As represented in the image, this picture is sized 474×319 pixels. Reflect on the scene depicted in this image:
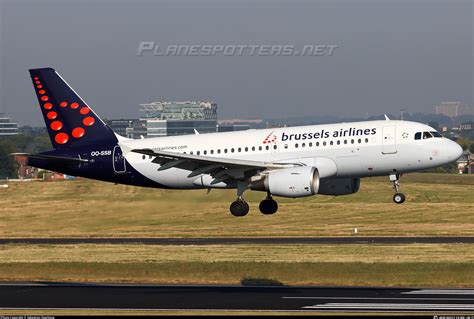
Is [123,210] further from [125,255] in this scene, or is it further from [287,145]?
[287,145]

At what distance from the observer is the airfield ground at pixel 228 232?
45375 millimetres

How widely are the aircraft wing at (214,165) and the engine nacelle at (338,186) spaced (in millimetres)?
2650

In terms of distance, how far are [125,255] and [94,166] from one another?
540cm

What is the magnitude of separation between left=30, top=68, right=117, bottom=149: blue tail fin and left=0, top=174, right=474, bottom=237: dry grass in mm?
5334

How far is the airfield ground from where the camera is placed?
4538 cm

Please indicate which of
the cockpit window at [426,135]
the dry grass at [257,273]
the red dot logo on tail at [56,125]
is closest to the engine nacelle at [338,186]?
the cockpit window at [426,135]

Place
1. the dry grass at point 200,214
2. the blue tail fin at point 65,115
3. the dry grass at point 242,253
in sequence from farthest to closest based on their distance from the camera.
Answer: the dry grass at point 200,214, the blue tail fin at point 65,115, the dry grass at point 242,253

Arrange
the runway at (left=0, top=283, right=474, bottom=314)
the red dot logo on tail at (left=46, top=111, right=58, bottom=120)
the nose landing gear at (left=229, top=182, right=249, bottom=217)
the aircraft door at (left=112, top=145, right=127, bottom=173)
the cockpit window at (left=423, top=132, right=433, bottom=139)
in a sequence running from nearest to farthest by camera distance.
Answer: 1. the runway at (left=0, top=283, right=474, bottom=314)
2. the cockpit window at (left=423, top=132, right=433, bottom=139)
3. the nose landing gear at (left=229, top=182, right=249, bottom=217)
4. the aircraft door at (left=112, top=145, right=127, bottom=173)
5. the red dot logo on tail at (left=46, top=111, right=58, bottom=120)

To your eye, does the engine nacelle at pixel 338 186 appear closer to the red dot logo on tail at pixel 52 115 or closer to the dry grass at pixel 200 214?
the dry grass at pixel 200 214

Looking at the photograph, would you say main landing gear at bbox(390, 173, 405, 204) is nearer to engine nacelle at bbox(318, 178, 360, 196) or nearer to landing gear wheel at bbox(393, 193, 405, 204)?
landing gear wheel at bbox(393, 193, 405, 204)

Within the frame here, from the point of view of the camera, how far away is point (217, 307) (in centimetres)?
3472

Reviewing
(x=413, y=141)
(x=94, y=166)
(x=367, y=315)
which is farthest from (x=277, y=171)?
(x=367, y=315)

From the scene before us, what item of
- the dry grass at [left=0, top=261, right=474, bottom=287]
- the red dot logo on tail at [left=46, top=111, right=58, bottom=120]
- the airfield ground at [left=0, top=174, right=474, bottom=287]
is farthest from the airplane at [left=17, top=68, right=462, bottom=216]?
the dry grass at [left=0, top=261, right=474, bottom=287]

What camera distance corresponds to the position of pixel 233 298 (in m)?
37.4
